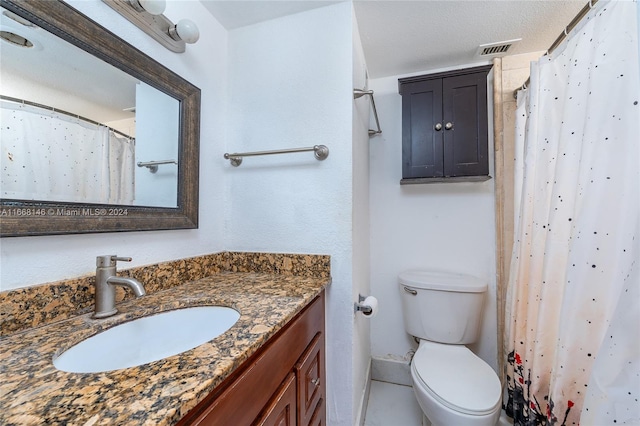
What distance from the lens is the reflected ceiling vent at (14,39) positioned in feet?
1.81

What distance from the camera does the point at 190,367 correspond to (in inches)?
16.6

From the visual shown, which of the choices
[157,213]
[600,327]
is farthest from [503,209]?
[157,213]

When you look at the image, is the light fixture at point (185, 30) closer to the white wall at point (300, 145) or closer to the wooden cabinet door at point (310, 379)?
the white wall at point (300, 145)

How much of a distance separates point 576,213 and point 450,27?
1.07 meters

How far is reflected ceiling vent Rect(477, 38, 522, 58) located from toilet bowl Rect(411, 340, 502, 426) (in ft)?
5.57

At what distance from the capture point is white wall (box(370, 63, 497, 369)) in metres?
1.53

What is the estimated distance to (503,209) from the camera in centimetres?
149

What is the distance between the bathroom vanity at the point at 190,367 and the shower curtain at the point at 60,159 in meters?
0.24

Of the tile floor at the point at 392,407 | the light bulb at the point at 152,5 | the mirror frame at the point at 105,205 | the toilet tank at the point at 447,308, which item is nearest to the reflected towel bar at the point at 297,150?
the mirror frame at the point at 105,205

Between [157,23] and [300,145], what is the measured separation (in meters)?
0.64

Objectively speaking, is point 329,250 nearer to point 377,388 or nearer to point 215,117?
point 215,117

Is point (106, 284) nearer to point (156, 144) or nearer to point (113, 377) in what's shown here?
point (113, 377)

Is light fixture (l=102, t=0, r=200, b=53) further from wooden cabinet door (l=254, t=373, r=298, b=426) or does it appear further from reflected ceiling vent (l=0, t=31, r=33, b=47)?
wooden cabinet door (l=254, t=373, r=298, b=426)

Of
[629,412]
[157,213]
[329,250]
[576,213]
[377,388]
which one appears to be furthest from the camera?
[377,388]
